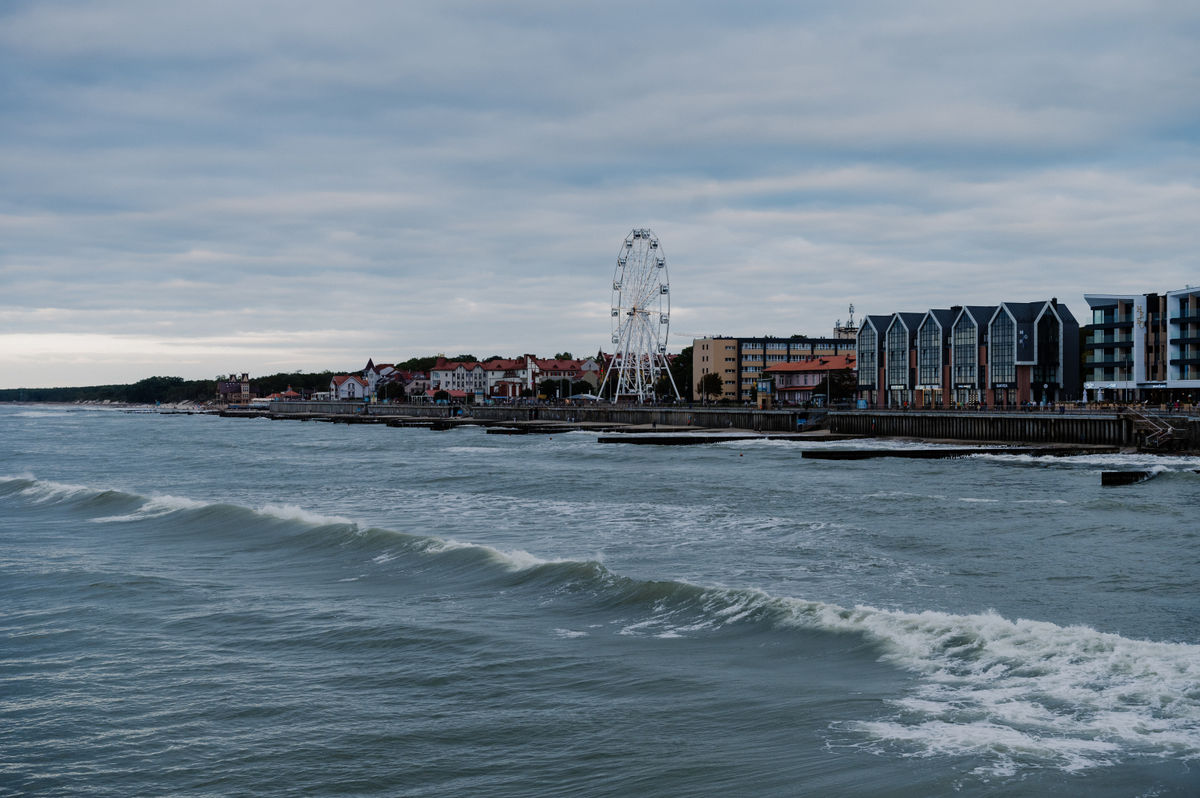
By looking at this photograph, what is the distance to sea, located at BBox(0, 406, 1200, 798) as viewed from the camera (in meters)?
9.61

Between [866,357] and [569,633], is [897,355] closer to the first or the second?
[866,357]

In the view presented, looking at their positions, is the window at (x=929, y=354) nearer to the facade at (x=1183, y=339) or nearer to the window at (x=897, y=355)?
the window at (x=897, y=355)

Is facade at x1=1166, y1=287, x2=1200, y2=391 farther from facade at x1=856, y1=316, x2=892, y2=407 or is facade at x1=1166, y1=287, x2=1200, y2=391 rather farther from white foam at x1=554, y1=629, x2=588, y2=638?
white foam at x1=554, y1=629, x2=588, y2=638

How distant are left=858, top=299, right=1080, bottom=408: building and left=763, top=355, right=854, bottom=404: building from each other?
44.2 feet

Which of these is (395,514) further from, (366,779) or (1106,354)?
(1106,354)

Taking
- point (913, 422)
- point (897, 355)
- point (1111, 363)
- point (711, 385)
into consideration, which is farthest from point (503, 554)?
point (711, 385)

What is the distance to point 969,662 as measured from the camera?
42.5 feet

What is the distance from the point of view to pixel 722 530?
26.9 metres

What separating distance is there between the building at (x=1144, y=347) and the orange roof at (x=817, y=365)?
40.0 metres

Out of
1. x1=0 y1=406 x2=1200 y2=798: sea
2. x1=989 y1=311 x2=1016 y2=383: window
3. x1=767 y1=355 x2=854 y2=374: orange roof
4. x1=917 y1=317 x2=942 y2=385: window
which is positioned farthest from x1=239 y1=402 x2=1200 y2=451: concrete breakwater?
x1=767 y1=355 x2=854 y2=374: orange roof

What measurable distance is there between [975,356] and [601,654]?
10587cm

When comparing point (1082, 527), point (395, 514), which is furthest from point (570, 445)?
point (1082, 527)

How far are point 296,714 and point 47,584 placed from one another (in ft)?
33.5

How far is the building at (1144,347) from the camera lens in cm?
9075
